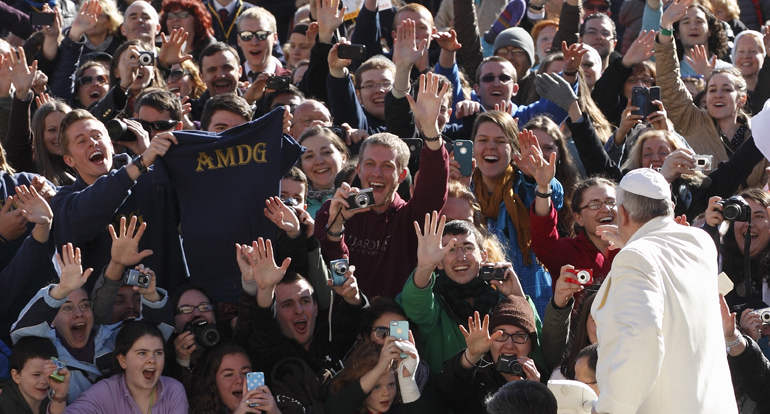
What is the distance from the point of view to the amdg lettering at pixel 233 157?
659 cm

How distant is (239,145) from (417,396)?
1.98 m

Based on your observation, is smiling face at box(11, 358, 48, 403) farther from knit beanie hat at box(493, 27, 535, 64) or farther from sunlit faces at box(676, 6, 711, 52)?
sunlit faces at box(676, 6, 711, 52)

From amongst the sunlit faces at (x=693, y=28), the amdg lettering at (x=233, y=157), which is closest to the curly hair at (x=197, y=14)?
the amdg lettering at (x=233, y=157)

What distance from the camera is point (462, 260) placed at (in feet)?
20.9

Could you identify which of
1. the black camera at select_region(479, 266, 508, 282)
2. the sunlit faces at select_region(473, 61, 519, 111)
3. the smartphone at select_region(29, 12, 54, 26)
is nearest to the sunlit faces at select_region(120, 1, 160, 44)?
the smartphone at select_region(29, 12, 54, 26)

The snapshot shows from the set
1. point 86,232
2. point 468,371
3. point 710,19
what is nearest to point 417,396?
point 468,371

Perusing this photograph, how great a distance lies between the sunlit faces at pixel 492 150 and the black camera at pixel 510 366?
1.83 m

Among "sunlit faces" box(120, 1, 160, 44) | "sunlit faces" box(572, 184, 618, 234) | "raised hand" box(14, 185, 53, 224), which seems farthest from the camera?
"sunlit faces" box(120, 1, 160, 44)

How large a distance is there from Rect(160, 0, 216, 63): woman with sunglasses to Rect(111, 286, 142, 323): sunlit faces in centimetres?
Result: 399

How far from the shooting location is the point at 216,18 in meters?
10.9

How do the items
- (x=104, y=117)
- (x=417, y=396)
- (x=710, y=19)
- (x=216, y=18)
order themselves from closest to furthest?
(x=417, y=396), (x=104, y=117), (x=710, y=19), (x=216, y=18)

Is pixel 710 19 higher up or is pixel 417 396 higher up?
pixel 710 19

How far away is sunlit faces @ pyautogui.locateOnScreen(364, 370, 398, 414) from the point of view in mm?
5871

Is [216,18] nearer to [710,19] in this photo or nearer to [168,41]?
[168,41]
